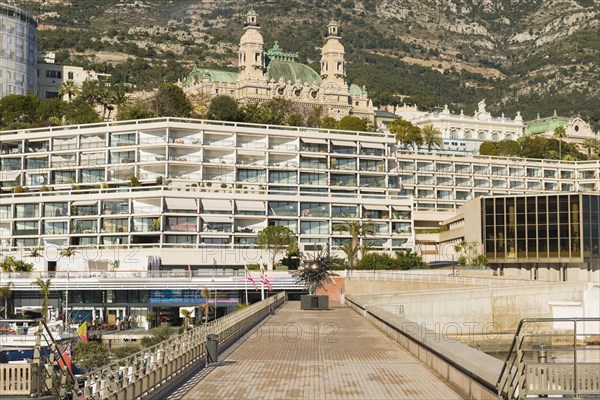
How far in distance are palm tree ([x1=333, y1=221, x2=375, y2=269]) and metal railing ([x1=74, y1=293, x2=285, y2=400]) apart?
78.8 meters

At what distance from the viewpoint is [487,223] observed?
126 m

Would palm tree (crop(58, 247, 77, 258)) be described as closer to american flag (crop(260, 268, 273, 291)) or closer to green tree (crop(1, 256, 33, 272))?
green tree (crop(1, 256, 33, 272))

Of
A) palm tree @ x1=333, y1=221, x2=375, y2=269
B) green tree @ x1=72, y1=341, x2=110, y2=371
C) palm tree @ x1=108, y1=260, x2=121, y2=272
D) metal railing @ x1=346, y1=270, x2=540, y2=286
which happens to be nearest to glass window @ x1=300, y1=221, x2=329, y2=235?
palm tree @ x1=333, y1=221, x2=375, y2=269

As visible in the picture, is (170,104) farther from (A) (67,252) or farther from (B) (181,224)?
(A) (67,252)

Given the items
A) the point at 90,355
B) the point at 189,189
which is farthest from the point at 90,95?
the point at 90,355

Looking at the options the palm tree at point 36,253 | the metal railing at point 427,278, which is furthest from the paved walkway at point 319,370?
the palm tree at point 36,253

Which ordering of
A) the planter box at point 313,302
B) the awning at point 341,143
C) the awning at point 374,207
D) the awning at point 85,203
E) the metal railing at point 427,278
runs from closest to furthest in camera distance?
the planter box at point 313,302 < the metal railing at point 427,278 < the awning at point 85,203 < the awning at point 374,207 < the awning at point 341,143

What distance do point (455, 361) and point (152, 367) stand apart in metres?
9.64

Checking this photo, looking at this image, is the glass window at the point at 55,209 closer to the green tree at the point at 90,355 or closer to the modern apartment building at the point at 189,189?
the modern apartment building at the point at 189,189

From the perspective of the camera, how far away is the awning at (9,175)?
147250 mm

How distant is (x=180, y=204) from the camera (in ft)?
430

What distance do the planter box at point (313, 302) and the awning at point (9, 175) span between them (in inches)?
3146

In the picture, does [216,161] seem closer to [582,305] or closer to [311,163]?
[311,163]

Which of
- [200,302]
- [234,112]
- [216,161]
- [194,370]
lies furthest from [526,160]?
[194,370]
